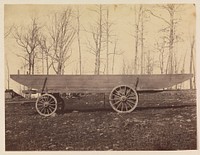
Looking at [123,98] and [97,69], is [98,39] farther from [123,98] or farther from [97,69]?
[123,98]

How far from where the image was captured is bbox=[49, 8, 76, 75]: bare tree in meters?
2.51

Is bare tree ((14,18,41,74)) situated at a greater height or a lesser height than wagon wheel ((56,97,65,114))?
greater

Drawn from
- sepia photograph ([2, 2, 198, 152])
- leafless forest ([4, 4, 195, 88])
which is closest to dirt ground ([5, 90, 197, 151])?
sepia photograph ([2, 2, 198, 152])

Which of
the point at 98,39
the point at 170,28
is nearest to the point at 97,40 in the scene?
the point at 98,39

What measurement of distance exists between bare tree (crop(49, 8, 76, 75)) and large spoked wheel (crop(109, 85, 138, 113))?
19 cm

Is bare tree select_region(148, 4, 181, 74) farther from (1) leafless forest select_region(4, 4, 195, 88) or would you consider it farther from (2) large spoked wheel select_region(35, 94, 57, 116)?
(2) large spoked wheel select_region(35, 94, 57, 116)

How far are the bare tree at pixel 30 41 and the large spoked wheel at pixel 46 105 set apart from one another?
96 mm

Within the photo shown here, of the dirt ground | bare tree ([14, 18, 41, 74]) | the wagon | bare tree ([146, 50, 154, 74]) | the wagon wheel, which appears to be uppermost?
bare tree ([14, 18, 41, 74])

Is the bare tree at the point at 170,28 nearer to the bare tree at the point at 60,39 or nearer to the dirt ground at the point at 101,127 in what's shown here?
the dirt ground at the point at 101,127

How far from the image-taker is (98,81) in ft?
8.23

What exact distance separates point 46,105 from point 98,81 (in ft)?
0.62

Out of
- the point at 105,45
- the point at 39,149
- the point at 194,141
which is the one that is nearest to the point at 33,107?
the point at 39,149

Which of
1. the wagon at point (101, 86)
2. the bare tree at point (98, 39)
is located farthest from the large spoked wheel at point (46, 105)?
the bare tree at point (98, 39)

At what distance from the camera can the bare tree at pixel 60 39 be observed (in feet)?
8.22
